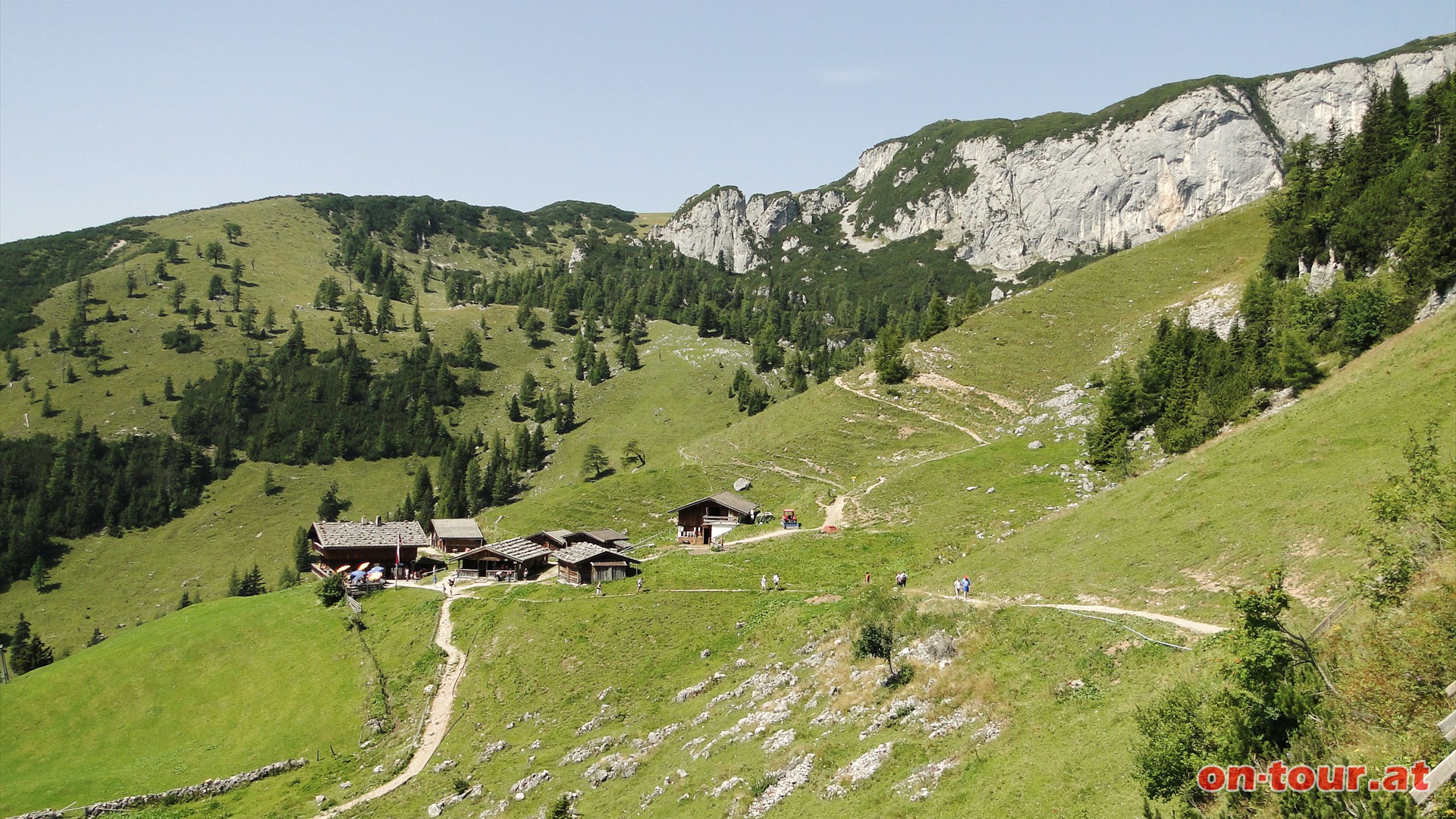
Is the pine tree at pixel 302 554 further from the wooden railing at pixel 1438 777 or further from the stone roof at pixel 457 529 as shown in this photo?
the wooden railing at pixel 1438 777

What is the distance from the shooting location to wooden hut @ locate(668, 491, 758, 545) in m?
88.6

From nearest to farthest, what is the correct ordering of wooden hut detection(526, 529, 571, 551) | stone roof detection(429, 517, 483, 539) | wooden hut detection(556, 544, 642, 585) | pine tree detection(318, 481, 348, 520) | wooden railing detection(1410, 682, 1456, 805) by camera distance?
wooden railing detection(1410, 682, 1456, 805)
wooden hut detection(556, 544, 642, 585)
wooden hut detection(526, 529, 571, 551)
stone roof detection(429, 517, 483, 539)
pine tree detection(318, 481, 348, 520)

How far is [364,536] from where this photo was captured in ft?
317

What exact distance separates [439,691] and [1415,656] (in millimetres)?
59402

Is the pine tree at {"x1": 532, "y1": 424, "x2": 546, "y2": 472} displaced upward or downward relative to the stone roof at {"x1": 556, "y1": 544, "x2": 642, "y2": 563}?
downward

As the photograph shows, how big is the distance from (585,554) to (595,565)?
177 cm

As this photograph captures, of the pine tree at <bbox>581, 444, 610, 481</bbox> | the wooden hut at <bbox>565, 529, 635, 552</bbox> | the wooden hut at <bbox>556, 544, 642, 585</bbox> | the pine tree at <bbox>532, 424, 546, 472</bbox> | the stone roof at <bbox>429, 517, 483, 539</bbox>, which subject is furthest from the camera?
the pine tree at <bbox>532, 424, 546, 472</bbox>

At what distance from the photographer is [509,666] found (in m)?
59.2

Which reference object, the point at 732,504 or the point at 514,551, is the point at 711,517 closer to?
the point at 732,504

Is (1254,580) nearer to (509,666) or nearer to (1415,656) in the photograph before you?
(1415,656)

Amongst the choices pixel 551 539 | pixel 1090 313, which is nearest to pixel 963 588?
pixel 551 539

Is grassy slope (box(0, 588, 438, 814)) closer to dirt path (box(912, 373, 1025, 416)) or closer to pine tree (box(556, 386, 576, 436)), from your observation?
dirt path (box(912, 373, 1025, 416))

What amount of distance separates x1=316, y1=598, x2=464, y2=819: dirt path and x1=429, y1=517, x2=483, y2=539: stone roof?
34.9 m

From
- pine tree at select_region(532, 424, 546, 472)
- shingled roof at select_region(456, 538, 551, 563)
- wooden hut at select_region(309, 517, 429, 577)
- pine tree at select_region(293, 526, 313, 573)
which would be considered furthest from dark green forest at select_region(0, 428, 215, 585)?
shingled roof at select_region(456, 538, 551, 563)
